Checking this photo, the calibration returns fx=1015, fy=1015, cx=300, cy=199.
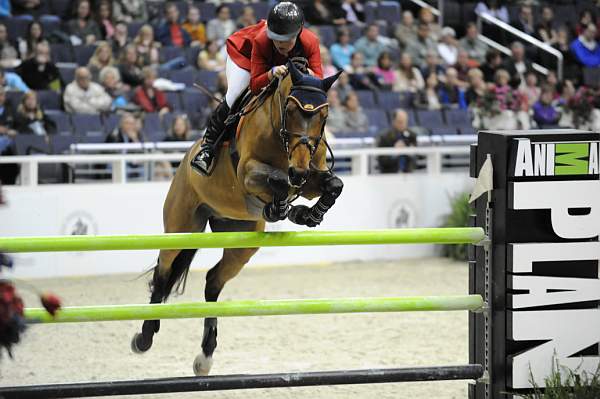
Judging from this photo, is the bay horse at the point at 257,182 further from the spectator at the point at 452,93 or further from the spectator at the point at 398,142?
the spectator at the point at 452,93

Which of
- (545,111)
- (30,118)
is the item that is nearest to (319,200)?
(30,118)

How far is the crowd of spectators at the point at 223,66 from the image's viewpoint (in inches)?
455

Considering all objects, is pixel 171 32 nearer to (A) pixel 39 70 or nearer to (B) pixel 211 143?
(A) pixel 39 70

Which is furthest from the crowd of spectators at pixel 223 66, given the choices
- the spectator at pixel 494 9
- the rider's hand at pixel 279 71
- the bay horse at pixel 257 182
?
the rider's hand at pixel 279 71

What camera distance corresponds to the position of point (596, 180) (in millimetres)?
4547

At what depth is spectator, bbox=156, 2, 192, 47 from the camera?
42.8 ft

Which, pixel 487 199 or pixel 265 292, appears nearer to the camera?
pixel 487 199

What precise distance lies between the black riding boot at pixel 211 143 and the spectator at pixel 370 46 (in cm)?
835

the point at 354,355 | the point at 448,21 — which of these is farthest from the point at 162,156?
the point at 448,21

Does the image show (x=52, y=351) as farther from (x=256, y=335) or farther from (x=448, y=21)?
(x=448, y=21)

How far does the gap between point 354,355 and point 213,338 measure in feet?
Result: 4.18

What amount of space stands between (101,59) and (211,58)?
1522mm

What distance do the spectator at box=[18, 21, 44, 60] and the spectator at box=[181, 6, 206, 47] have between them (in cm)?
200

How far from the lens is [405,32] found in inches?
588
